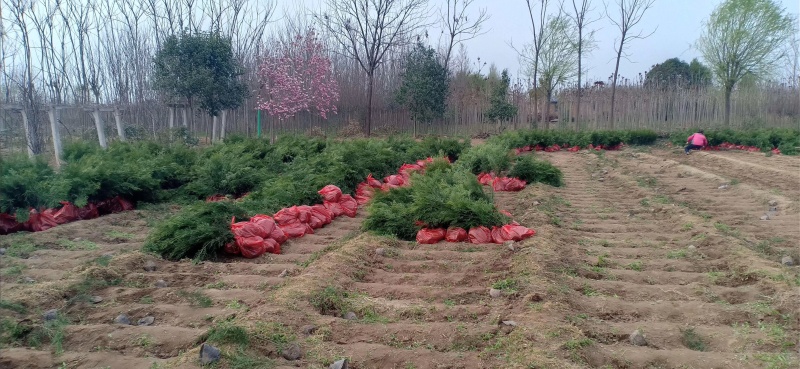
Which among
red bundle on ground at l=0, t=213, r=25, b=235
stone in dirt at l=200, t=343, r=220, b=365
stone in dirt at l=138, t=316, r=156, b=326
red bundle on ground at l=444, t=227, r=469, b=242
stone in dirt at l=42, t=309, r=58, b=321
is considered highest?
red bundle on ground at l=0, t=213, r=25, b=235

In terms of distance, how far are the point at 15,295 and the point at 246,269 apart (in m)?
1.81

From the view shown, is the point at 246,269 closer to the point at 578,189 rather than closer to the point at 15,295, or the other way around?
the point at 15,295

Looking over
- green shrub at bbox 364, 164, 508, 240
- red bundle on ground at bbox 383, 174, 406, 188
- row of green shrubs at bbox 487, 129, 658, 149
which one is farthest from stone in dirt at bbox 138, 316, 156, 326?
row of green shrubs at bbox 487, 129, 658, 149

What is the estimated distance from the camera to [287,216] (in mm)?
7031

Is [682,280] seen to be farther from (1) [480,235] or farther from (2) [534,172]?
(2) [534,172]

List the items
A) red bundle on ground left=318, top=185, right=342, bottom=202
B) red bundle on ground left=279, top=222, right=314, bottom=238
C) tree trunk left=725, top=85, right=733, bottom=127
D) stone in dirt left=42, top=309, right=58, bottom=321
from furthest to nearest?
1. tree trunk left=725, top=85, right=733, bottom=127
2. red bundle on ground left=318, top=185, right=342, bottom=202
3. red bundle on ground left=279, top=222, right=314, bottom=238
4. stone in dirt left=42, top=309, right=58, bottom=321

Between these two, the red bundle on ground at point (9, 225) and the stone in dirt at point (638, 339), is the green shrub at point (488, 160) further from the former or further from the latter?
the stone in dirt at point (638, 339)

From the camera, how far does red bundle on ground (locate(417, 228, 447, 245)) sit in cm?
645

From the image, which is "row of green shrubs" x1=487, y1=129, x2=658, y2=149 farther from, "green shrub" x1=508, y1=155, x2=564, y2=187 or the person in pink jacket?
"green shrub" x1=508, y1=155, x2=564, y2=187

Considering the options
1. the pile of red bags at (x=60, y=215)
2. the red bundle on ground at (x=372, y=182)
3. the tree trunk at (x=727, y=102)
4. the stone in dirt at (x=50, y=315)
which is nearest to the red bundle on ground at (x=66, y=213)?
the pile of red bags at (x=60, y=215)

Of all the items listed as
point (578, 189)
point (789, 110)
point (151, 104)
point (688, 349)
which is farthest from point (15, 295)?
point (789, 110)

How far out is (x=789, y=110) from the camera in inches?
1054

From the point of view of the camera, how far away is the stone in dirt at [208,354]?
10.3 feet

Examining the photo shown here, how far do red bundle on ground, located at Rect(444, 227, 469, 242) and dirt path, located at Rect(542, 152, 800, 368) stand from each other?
113cm
